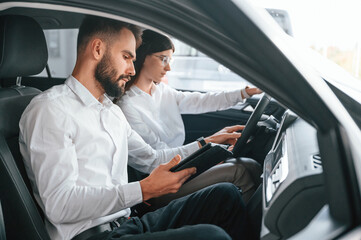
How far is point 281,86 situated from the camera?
33.1 inches

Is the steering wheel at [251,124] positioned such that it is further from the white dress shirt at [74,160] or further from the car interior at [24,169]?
the white dress shirt at [74,160]

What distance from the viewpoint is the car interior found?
98cm

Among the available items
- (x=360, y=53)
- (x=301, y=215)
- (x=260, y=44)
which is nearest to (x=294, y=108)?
(x=260, y=44)

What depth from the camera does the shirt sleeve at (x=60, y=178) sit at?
1.36 meters

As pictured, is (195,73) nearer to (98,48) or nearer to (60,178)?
(98,48)

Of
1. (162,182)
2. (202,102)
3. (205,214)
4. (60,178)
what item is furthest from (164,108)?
(60,178)

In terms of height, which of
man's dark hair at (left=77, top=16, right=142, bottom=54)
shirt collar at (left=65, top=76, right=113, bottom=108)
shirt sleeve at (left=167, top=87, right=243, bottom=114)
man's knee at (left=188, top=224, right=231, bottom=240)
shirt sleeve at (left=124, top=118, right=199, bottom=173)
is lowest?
shirt sleeve at (left=124, top=118, right=199, bottom=173)

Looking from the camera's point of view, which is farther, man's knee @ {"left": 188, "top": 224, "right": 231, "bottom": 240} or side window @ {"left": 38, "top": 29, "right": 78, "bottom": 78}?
side window @ {"left": 38, "top": 29, "right": 78, "bottom": 78}

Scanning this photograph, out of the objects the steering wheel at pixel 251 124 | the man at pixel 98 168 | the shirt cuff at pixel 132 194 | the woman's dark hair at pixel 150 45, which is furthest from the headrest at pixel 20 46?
the steering wheel at pixel 251 124

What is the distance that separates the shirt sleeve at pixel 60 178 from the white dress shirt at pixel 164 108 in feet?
2.99

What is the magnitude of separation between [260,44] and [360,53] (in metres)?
5.88

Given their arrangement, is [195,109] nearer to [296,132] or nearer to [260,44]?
[296,132]

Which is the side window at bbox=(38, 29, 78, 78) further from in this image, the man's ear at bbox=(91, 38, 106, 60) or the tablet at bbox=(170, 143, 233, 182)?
the tablet at bbox=(170, 143, 233, 182)

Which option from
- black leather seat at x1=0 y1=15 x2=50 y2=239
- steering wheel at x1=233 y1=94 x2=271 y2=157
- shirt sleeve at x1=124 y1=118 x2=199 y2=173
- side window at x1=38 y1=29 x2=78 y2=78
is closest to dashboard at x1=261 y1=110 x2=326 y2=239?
black leather seat at x1=0 y1=15 x2=50 y2=239
